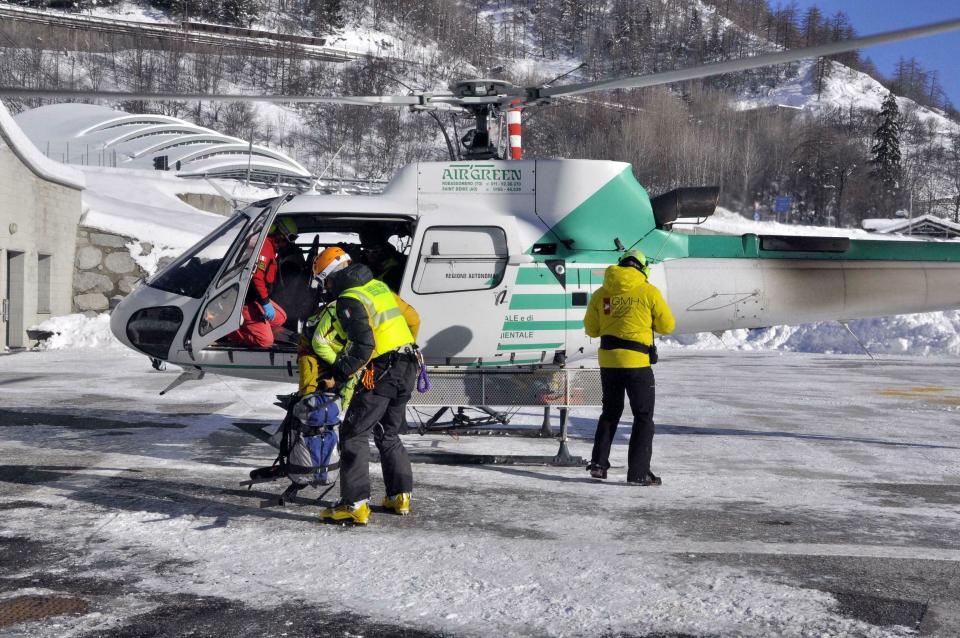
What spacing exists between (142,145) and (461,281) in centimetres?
5462

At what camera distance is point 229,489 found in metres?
6.50

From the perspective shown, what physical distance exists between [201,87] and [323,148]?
22.7 m

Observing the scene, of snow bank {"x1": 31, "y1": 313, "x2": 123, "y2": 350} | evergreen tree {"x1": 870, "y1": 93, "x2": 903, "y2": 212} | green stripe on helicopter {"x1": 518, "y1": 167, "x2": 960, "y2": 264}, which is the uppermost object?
evergreen tree {"x1": 870, "y1": 93, "x2": 903, "y2": 212}

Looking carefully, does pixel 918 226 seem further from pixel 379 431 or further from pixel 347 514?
pixel 347 514

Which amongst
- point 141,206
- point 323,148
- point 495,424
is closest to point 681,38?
point 323,148

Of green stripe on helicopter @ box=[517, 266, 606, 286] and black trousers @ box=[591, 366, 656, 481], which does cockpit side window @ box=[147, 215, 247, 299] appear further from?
black trousers @ box=[591, 366, 656, 481]

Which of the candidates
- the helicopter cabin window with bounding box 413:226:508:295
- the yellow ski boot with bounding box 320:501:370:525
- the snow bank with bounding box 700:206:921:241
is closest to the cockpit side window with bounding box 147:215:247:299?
the helicopter cabin window with bounding box 413:226:508:295

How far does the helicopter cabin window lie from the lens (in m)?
7.48

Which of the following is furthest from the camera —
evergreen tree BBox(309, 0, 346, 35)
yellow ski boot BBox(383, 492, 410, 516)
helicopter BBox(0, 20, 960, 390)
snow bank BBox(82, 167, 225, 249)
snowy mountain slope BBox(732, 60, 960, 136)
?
evergreen tree BBox(309, 0, 346, 35)

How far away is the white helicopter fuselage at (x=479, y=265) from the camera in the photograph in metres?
7.48

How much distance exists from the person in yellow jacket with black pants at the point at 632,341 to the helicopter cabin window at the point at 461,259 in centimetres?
103

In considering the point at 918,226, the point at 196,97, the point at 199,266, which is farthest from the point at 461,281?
the point at 918,226

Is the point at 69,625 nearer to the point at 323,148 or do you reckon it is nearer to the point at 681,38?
the point at 323,148

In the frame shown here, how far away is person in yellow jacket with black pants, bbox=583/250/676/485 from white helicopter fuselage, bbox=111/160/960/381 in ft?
2.43
